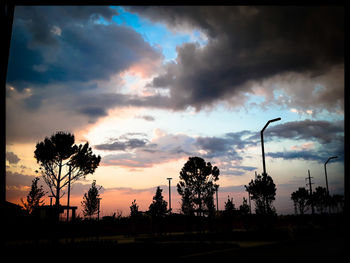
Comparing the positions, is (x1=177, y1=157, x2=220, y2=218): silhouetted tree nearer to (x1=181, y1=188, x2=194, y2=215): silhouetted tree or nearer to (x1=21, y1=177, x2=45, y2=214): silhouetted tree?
(x1=181, y1=188, x2=194, y2=215): silhouetted tree

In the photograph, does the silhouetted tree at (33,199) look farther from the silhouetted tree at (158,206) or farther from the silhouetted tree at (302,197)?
the silhouetted tree at (302,197)

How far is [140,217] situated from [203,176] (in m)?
12.9

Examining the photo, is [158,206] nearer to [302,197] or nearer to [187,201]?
[187,201]

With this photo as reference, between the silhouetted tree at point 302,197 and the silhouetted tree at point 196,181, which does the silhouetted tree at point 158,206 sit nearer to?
the silhouetted tree at point 196,181

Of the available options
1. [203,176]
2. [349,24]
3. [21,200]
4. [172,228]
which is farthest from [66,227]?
[349,24]

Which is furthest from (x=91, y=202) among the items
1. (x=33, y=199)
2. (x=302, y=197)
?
(x=302, y=197)

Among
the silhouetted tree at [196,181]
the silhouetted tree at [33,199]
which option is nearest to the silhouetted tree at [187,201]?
the silhouetted tree at [196,181]

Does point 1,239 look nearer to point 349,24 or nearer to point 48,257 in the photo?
→ point 349,24

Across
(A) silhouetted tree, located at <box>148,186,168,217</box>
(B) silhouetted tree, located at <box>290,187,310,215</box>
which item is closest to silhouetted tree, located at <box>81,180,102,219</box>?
(A) silhouetted tree, located at <box>148,186,168,217</box>

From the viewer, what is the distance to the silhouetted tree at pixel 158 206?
41.2 meters

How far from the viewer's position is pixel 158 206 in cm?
4403

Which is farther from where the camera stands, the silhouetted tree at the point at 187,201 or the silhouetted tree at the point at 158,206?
the silhouetted tree at the point at 187,201

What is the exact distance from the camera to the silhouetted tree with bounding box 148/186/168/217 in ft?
135

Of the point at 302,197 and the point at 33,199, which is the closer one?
the point at 33,199
